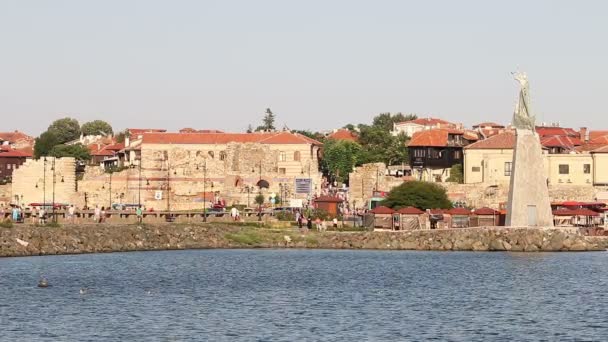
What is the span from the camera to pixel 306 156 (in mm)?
114250

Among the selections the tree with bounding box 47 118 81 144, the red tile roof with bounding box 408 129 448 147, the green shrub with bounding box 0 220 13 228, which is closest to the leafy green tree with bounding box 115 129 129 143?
the tree with bounding box 47 118 81 144

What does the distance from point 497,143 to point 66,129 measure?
7628cm

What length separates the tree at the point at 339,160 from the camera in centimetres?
12219

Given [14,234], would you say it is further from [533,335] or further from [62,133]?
[62,133]

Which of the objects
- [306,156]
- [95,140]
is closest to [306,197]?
[306,156]

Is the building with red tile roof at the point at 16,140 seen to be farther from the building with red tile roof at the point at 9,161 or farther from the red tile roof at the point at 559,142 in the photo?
the red tile roof at the point at 559,142

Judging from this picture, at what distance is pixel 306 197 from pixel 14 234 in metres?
39.8

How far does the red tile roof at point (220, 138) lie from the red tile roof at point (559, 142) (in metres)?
21.2

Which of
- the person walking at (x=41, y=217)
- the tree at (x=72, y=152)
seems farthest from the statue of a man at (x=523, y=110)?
the tree at (x=72, y=152)

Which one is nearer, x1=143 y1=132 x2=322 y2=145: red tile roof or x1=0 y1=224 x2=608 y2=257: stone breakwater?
x1=0 y1=224 x2=608 y2=257: stone breakwater

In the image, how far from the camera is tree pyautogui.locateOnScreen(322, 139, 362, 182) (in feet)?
401

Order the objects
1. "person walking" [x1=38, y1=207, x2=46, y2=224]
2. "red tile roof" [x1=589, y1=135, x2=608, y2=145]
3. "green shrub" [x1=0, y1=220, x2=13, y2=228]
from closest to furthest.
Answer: "green shrub" [x1=0, y1=220, x2=13, y2=228]
"person walking" [x1=38, y1=207, x2=46, y2=224]
"red tile roof" [x1=589, y1=135, x2=608, y2=145]

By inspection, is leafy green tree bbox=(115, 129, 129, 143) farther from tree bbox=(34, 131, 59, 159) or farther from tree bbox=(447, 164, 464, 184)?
tree bbox=(447, 164, 464, 184)

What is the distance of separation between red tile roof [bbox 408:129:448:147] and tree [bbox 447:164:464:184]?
3580 millimetres
